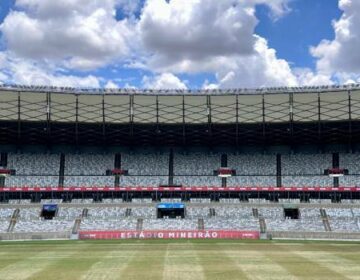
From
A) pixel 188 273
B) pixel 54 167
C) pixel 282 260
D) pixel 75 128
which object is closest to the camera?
pixel 188 273

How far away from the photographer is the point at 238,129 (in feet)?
243

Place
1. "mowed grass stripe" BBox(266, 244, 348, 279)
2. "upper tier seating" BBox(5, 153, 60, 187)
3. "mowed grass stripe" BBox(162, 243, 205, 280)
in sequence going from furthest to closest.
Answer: "upper tier seating" BBox(5, 153, 60, 187) → "mowed grass stripe" BBox(266, 244, 348, 279) → "mowed grass stripe" BBox(162, 243, 205, 280)

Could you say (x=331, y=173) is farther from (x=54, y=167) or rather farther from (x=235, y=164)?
(x=54, y=167)

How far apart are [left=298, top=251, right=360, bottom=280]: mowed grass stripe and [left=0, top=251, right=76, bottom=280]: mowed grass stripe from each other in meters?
20.4

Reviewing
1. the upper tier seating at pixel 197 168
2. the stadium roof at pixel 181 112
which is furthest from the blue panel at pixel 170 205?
the stadium roof at pixel 181 112

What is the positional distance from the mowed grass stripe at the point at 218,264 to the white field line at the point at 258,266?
0.34m

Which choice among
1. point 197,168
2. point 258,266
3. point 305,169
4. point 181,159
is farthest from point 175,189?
point 258,266

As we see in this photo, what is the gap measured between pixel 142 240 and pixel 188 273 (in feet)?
82.8

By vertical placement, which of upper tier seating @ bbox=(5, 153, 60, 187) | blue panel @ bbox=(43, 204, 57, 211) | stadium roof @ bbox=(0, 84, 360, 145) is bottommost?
blue panel @ bbox=(43, 204, 57, 211)

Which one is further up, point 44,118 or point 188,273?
point 44,118

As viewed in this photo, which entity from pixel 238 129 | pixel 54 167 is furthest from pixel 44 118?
pixel 238 129

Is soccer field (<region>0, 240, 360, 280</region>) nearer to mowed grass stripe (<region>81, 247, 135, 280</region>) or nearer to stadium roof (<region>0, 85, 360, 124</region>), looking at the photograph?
mowed grass stripe (<region>81, 247, 135, 280</region>)

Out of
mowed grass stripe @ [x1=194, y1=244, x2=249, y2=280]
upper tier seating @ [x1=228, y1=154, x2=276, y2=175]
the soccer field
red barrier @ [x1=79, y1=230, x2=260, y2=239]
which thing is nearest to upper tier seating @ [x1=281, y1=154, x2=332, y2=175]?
upper tier seating @ [x1=228, y1=154, x2=276, y2=175]

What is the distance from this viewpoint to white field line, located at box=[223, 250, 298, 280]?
1123 inches
